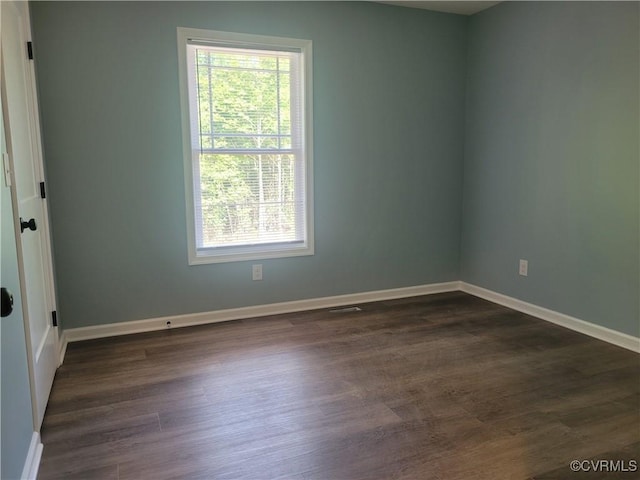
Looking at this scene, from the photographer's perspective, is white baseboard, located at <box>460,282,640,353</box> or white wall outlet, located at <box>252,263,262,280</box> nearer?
white baseboard, located at <box>460,282,640,353</box>

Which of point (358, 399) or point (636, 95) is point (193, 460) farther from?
point (636, 95)

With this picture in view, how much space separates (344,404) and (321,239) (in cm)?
169

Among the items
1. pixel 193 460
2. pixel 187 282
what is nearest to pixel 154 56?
pixel 187 282

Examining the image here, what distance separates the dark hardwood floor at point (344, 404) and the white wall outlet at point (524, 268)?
0.44 metres

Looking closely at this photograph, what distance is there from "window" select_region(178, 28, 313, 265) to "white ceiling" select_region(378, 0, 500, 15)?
3.13 feet

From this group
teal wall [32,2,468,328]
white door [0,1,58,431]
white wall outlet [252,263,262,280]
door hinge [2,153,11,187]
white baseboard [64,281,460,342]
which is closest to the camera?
door hinge [2,153,11,187]

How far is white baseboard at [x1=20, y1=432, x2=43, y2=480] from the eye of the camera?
167 cm

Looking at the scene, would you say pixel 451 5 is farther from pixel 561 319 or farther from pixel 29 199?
pixel 29 199

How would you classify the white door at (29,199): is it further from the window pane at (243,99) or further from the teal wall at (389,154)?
the window pane at (243,99)

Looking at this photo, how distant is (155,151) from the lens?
10.4 ft

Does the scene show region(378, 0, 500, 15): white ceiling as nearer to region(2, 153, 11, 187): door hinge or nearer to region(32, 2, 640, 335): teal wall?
region(32, 2, 640, 335): teal wall

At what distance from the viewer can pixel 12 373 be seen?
1.61 metres

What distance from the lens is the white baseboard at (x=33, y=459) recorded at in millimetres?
1668

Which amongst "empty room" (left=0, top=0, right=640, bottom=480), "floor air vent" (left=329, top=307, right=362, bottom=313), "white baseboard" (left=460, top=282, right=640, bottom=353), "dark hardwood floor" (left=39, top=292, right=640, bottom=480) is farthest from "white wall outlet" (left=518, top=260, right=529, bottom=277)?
"floor air vent" (left=329, top=307, right=362, bottom=313)
